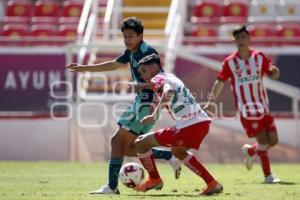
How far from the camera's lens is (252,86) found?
1389 cm

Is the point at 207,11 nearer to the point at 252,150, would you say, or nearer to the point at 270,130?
the point at 252,150

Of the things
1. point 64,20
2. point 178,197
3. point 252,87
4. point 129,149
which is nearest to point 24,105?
point 64,20

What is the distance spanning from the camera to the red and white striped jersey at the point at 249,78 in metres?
13.4

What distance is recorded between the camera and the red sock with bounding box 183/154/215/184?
1052 centimetres

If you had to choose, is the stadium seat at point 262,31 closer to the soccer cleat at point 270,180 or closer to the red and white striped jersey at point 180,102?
the soccer cleat at point 270,180

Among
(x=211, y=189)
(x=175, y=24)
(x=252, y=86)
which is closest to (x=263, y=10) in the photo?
(x=175, y=24)

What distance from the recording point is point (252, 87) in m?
13.9

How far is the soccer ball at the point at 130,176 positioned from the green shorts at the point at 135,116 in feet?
1.60

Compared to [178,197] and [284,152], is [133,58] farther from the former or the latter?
[284,152]

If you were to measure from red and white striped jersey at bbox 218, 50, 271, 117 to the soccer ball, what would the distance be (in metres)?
3.09

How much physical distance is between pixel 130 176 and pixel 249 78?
356cm

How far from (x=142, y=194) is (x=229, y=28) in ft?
38.1

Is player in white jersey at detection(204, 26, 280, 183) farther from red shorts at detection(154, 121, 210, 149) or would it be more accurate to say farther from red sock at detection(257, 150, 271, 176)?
red shorts at detection(154, 121, 210, 149)

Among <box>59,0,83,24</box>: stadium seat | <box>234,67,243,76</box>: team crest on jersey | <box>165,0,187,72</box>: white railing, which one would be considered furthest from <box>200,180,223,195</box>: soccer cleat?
<box>59,0,83,24</box>: stadium seat
